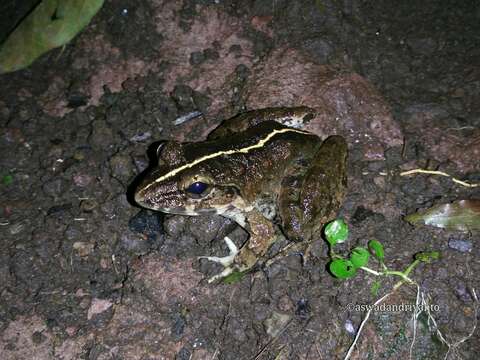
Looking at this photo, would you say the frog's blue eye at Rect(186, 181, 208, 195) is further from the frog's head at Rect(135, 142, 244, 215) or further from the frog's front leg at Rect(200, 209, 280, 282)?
the frog's front leg at Rect(200, 209, 280, 282)

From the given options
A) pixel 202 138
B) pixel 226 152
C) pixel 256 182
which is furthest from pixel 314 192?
pixel 202 138

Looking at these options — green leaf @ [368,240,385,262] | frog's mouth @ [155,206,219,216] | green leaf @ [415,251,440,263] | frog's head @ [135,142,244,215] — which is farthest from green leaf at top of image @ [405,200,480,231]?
frog's mouth @ [155,206,219,216]

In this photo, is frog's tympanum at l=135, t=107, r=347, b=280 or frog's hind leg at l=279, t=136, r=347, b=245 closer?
frog's tympanum at l=135, t=107, r=347, b=280

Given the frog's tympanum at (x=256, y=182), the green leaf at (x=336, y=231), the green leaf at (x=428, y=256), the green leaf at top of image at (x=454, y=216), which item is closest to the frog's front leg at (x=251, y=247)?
the frog's tympanum at (x=256, y=182)

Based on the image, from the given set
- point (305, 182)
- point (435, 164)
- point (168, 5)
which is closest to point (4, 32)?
point (168, 5)

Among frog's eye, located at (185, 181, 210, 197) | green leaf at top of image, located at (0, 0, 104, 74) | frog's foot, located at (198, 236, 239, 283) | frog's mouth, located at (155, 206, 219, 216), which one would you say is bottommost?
frog's foot, located at (198, 236, 239, 283)

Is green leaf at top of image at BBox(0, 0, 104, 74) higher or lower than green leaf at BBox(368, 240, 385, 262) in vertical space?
higher
